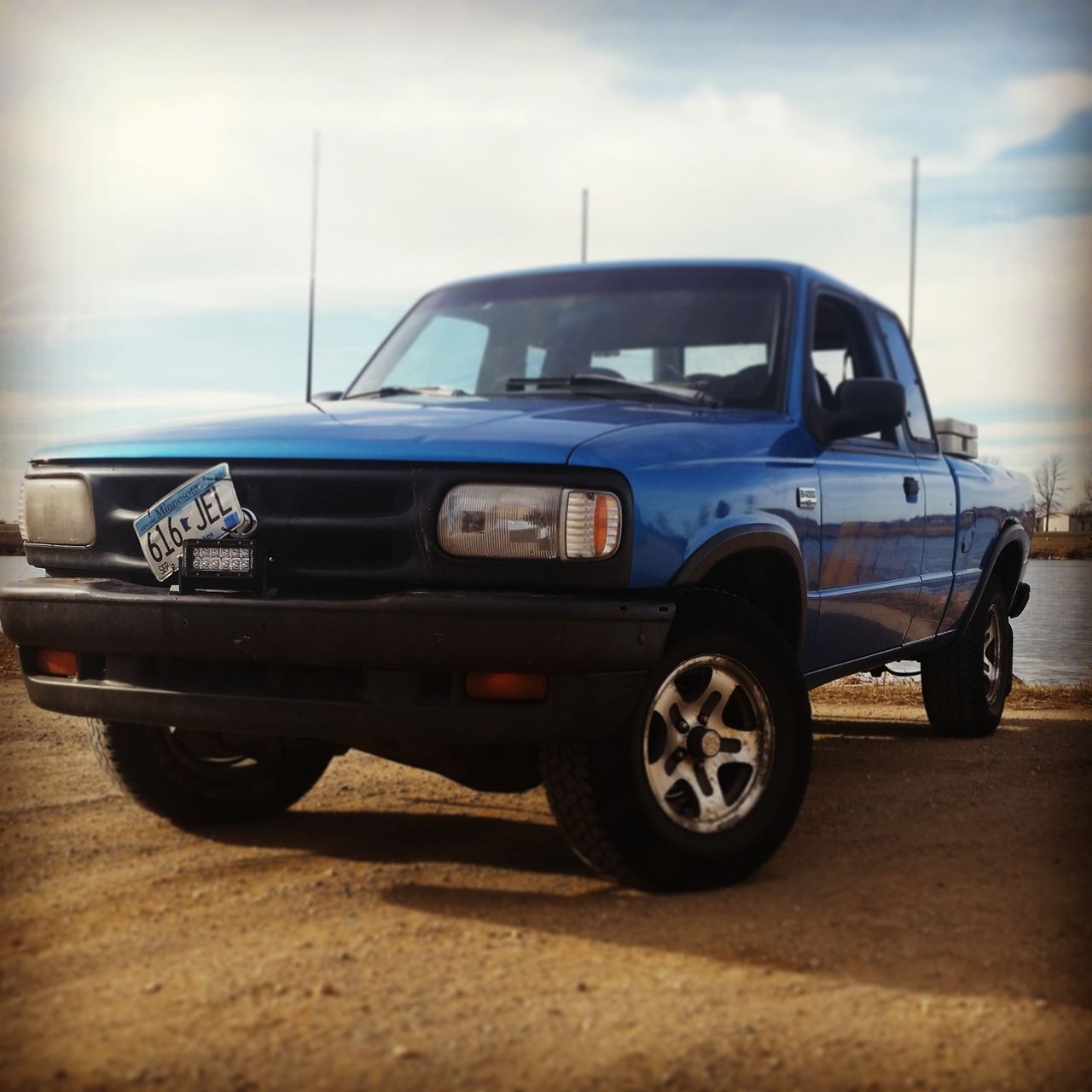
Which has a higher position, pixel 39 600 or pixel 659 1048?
pixel 39 600

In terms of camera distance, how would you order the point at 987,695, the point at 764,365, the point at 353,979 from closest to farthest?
the point at 353,979 < the point at 764,365 < the point at 987,695

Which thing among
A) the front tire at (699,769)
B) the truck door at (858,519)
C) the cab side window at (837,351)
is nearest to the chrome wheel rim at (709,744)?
the front tire at (699,769)

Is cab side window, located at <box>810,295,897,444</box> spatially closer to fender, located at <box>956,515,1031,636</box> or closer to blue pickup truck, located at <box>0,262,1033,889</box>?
blue pickup truck, located at <box>0,262,1033,889</box>

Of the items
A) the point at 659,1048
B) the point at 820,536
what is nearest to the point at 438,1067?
the point at 659,1048

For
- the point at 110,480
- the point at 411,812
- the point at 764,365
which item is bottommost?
the point at 411,812

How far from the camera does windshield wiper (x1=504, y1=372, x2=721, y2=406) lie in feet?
15.3

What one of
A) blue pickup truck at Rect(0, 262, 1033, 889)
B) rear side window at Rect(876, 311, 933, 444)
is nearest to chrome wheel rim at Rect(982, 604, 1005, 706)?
rear side window at Rect(876, 311, 933, 444)

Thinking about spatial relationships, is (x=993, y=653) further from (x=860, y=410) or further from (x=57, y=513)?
(x=57, y=513)

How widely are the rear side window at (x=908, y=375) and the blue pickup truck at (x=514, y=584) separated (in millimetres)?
1152

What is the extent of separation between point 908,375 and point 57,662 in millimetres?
3866

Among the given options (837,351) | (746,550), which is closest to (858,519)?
(837,351)

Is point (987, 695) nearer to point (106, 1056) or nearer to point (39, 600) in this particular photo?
point (39, 600)

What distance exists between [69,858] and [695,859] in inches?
69.7

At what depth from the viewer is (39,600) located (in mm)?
3898
